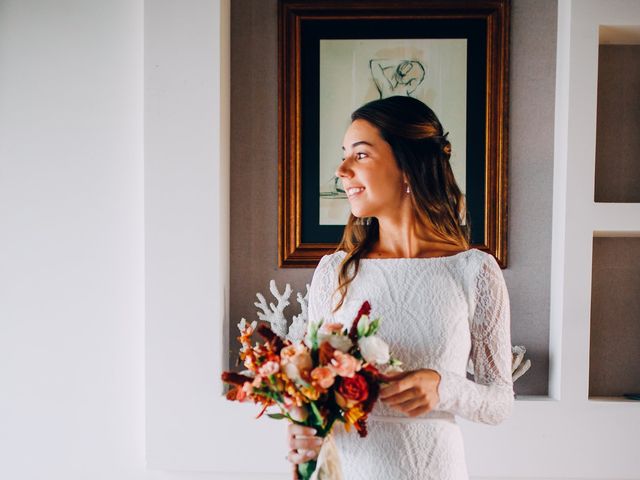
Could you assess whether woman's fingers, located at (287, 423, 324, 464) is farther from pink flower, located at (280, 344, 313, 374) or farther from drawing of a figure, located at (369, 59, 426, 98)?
drawing of a figure, located at (369, 59, 426, 98)

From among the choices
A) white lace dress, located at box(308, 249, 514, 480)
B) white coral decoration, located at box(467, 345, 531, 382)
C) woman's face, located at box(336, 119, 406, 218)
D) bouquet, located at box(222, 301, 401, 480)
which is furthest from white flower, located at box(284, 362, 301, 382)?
white coral decoration, located at box(467, 345, 531, 382)

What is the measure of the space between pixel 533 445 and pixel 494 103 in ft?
3.87

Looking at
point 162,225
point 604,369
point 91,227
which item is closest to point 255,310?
point 162,225

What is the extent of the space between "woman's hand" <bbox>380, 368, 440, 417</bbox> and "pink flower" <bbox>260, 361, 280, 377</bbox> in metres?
0.21

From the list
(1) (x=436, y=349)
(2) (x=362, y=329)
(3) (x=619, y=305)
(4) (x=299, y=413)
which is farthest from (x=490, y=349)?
(3) (x=619, y=305)

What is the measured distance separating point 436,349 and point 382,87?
118 centimetres

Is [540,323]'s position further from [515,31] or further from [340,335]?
[340,335]

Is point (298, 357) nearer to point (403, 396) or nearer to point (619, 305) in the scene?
point (403, 396)

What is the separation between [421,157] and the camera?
3.88 feet

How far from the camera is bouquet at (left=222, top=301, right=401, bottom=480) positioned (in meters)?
0.95

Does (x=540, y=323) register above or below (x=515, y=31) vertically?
below

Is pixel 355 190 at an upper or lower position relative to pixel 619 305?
upper

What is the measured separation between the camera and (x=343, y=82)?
6.70 ft

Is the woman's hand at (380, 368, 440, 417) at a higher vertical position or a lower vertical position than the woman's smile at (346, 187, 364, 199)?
lower
